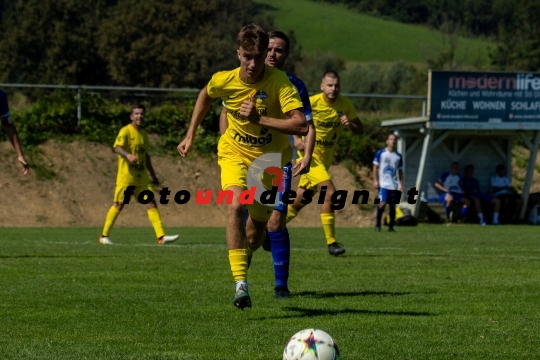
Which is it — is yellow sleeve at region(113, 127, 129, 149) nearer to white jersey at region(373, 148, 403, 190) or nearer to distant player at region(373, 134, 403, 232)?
distant player at region(373, 134, 403, 232)

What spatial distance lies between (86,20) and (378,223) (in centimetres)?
2976

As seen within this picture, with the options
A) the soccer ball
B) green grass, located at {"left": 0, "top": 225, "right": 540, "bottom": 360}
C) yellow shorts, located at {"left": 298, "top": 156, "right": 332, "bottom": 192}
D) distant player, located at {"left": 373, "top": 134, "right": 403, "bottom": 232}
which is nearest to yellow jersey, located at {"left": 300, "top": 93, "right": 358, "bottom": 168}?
yellow shorts, located at {"left": 298, "top": 156, "right": 332, "bottom": 192}

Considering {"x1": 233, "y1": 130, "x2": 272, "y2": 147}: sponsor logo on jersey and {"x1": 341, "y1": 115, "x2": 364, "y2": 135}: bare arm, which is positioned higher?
{"x1": 341, "y1": 115, "x2": 364, "y2": 135}: bare arm

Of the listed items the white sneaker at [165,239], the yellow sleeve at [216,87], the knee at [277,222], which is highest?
the yellow sleeve at [216,87]

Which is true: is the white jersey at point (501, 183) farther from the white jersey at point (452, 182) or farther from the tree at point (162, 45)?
the tree at point (162, 45)

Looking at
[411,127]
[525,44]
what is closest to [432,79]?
[411,127]

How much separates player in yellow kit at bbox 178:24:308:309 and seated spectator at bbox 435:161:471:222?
19.6 meters

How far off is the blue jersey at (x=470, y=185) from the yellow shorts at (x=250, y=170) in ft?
66.3

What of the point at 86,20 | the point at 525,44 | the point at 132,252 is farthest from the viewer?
the point at 525,44

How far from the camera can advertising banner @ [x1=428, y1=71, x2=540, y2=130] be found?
26922 mm

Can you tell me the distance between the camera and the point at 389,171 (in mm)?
22219

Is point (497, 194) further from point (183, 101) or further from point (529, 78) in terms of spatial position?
point (183, 101)

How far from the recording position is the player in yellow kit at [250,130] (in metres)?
7.29

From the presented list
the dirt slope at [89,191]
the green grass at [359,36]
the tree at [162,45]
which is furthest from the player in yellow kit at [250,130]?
the green grass at [359,36]
